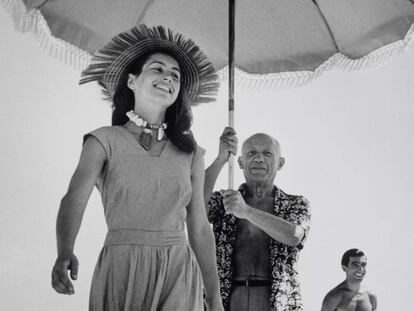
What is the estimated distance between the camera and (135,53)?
2.17 m

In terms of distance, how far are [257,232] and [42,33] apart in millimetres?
1294

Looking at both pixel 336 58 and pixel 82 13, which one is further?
pixel 336 58

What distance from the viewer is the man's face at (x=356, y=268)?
4.27 meters

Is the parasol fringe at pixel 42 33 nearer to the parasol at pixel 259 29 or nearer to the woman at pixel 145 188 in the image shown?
the parasol at pixel 259 29

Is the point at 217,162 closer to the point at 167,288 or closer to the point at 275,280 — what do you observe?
the point at 275,280

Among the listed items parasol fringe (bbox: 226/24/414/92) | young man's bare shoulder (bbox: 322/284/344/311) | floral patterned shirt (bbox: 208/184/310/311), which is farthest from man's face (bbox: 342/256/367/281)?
parasol fringe (bbox: 226/24/414/92)

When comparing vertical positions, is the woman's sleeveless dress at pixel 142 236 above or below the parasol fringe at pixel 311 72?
below

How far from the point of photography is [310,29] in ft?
10.8

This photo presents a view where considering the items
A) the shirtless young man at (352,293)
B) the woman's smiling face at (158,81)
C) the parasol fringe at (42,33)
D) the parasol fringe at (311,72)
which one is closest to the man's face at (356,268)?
the shirtless young man at (352,293)

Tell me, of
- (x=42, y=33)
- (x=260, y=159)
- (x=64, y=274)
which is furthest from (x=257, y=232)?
(x=64, y=274)

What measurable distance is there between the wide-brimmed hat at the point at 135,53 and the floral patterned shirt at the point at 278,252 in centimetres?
98

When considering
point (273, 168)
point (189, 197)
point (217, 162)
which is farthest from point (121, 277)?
point (273, 168)

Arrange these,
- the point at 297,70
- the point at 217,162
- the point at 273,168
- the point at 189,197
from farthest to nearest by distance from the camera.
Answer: the point at 297,70 < the point at 273,168 < the point at 217,162 < the point at 189,197

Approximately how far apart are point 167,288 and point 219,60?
1.79m
